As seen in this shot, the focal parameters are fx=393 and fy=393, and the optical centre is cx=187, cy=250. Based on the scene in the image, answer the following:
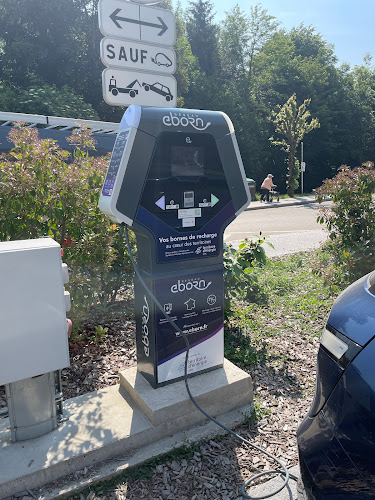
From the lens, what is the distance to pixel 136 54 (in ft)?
10.9

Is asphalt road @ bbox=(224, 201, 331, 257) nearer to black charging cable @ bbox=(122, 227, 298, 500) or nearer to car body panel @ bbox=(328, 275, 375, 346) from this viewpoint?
black charging cable @ bbox=(122, 227, 298, 500)

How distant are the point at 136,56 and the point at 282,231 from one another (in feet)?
27.4

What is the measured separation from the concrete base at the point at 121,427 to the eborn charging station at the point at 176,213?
17 cm

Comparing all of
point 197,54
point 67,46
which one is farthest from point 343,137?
point 67,46

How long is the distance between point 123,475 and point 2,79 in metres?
26.5

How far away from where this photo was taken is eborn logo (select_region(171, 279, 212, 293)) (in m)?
2.74

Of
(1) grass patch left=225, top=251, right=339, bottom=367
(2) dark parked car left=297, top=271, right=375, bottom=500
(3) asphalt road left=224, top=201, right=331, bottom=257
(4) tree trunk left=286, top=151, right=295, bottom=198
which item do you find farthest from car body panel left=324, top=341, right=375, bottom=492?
(4) tree trunk left=286, top=151, right=295, bottom=198

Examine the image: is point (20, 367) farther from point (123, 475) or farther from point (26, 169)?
point (26, 169)

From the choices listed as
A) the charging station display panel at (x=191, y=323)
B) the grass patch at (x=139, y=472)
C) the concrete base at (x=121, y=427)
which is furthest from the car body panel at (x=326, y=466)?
the charging station display panel at (x=191, y=323)

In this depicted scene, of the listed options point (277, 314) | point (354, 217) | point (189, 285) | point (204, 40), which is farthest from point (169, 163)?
point (204, 40)

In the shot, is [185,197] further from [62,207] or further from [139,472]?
[139,472]

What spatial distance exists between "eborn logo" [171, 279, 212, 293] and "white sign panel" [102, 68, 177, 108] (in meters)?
1.59

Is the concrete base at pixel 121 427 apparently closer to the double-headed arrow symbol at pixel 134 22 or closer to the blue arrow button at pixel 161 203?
the blue arrow button at pixel 161 203

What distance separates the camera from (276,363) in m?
3.47
